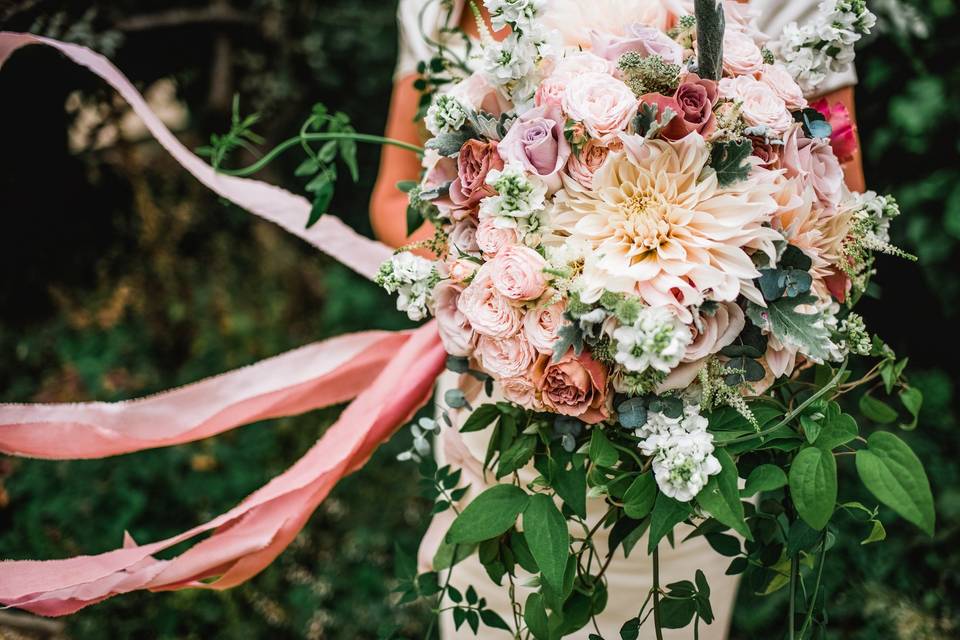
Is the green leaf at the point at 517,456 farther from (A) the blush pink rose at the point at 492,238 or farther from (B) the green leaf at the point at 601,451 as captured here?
(A) the blush pink rose at the point at 492,238

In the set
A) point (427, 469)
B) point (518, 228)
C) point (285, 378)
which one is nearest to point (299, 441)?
point (285, 378)

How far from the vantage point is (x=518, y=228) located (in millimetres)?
1000

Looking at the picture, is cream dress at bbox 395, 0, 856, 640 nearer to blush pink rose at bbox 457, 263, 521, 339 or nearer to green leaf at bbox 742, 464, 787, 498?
blush pink rose at bbox 457, 263, 521, 339

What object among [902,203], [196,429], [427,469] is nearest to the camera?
[427,469]

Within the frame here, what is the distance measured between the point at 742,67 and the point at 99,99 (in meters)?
1.72

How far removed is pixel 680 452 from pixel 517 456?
0.87 feet

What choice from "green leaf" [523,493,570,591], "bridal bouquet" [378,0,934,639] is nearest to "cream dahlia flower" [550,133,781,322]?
"bridal bouquet" [378,0,934,639]

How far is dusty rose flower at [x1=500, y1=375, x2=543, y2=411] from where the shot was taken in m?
1.02

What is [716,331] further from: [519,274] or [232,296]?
[232,296]

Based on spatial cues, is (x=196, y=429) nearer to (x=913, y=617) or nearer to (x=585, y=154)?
(x=585, y=154)

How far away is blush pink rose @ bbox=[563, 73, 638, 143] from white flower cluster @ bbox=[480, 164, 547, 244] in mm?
102

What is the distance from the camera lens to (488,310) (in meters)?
1.01

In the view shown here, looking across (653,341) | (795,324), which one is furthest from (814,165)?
(653,341)

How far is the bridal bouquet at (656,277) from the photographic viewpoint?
0.93 m
